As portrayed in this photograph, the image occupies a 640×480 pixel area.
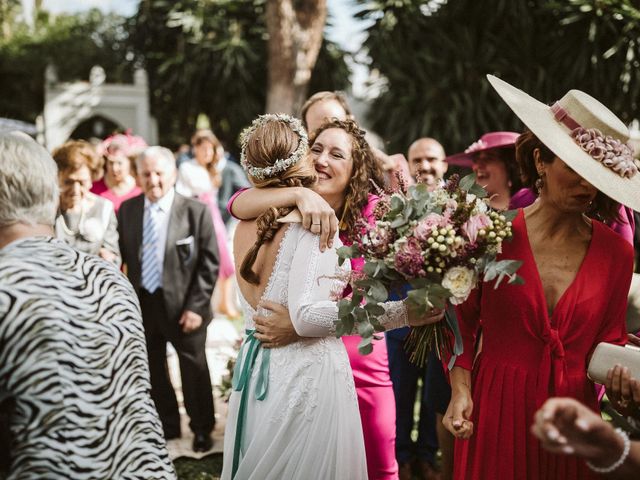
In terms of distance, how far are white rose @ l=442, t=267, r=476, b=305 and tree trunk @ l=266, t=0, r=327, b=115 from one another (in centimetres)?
1243

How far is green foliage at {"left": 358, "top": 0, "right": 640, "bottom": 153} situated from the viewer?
12.9 metres

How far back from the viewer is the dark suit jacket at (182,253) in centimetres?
524

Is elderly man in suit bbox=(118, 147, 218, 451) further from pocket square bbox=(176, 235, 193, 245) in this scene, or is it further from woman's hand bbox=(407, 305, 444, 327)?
woman's hand bbox=(407, 305, 444, 327)

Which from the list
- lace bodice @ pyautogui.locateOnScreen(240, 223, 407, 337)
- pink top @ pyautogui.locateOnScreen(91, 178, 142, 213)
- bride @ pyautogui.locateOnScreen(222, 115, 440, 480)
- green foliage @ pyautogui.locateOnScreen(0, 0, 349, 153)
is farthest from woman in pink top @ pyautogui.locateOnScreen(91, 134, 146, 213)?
green foliage @ pyautogui.locateOnScreen(0, 0, 349, 153)

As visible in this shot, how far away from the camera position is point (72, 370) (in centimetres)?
192

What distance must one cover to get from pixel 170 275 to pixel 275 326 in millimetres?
2817

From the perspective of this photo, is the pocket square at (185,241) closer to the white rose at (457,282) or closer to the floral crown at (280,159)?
the floral crown at (280,159)

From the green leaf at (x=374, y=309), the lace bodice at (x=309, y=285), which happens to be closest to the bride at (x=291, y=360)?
the lace bodice at (x=309, y=285)

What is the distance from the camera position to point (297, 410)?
2.57 m

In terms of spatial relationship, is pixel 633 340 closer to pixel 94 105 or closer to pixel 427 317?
pixel 427 317

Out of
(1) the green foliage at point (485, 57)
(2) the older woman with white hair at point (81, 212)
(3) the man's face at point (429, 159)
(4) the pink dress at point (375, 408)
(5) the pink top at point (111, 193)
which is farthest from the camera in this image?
(1) the green foliage at point (485, 57)

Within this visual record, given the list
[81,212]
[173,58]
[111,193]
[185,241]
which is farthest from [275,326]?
[173,58]

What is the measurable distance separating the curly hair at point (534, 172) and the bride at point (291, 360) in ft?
2.67

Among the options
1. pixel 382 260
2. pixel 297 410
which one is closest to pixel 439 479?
pixel 297 410
